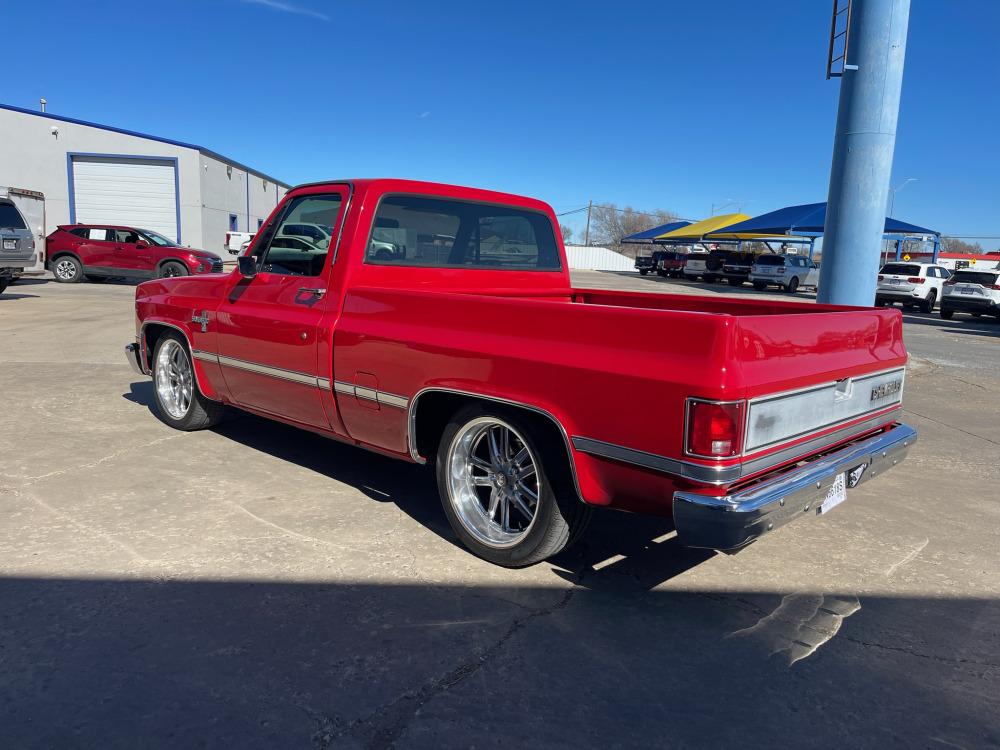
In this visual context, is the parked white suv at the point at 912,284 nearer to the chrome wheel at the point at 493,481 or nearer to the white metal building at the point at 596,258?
the chrome wheel at the point at 493,481

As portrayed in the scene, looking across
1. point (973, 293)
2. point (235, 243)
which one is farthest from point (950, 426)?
point (235, 243)

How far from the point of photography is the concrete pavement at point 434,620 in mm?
2398

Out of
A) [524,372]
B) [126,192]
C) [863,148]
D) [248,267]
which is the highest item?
[126,192]

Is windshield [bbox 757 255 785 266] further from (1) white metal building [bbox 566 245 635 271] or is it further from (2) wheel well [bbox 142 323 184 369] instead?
(1) white metal building [bbox 566 245 635 271]

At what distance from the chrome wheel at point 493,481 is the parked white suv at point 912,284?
23269 millimetres

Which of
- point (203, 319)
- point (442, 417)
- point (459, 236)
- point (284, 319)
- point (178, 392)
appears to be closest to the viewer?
point (442, 417)

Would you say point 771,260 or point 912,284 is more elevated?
point 771,260

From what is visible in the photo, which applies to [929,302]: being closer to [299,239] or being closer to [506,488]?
[299,239]

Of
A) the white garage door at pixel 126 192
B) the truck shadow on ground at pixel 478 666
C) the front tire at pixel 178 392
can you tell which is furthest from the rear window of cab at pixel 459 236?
the white garage door at pixel 126 192

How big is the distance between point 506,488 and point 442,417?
56cm

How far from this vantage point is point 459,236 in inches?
183

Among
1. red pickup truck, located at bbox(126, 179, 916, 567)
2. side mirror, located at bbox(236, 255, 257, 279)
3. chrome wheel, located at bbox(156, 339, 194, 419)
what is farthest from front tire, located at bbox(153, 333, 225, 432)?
side mirror, located at bbox(236, 255, 257, 279)

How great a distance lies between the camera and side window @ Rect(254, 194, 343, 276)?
428 centimetres

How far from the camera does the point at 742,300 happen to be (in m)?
4.82
